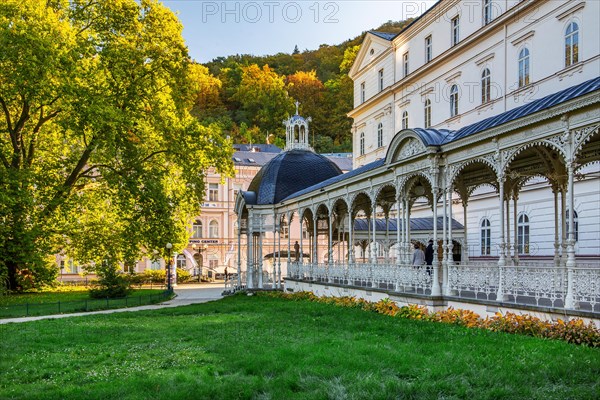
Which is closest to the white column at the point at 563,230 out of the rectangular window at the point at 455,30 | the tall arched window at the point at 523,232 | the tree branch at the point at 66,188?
the tall arched window at the point at 523,232

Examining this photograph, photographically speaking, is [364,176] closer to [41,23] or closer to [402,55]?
[41,23]

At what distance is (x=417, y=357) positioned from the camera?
930 centimetres

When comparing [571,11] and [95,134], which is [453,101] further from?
[95,134]

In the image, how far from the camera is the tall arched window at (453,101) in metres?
32.1

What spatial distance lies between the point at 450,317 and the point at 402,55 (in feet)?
91.9

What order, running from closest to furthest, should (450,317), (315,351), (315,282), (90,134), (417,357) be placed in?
(417,357)
(315,351)
(450,317)
(315,282)
(90,134)

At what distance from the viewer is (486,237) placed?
30.2 m

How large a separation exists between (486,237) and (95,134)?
19378 mm

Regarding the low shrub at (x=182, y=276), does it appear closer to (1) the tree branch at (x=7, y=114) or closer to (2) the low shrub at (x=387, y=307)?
(1) the tree branch at (x=7, y=114)

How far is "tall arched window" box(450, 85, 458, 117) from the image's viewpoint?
32094mm

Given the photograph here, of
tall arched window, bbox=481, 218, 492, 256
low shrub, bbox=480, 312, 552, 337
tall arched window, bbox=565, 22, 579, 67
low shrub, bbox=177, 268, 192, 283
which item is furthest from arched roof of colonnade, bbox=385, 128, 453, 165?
low shrub, bbox=177, 268, 192, 283

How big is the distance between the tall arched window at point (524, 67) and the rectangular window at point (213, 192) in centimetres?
4134

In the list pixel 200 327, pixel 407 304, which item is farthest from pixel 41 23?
pixel 407 304

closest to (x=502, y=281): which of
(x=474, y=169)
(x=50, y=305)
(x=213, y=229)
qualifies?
(x=474, y=169)
